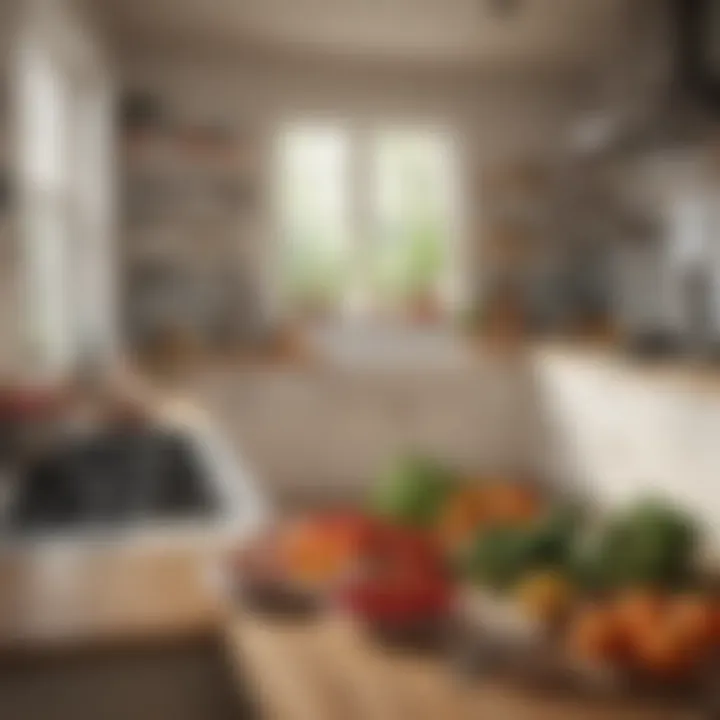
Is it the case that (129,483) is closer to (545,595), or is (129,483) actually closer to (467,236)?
(467,236)

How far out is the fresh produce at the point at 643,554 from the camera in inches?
15.1

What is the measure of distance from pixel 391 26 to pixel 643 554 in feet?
1.10

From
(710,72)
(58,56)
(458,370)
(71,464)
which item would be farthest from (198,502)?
(710,72)

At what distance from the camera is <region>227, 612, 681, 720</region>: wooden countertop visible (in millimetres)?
298

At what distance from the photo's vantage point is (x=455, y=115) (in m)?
0.56

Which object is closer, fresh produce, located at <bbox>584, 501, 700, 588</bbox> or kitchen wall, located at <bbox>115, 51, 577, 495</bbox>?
fresh produce, located at <bbox>584, 501, 700, 588</bbox>

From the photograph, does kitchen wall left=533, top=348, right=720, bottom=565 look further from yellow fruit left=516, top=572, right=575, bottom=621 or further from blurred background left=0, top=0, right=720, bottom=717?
yellow fruit left=516, top=572, right=575, bottom=621

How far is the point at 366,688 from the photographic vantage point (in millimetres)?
317

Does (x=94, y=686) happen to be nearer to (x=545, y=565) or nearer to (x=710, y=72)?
(x=545, y=565)

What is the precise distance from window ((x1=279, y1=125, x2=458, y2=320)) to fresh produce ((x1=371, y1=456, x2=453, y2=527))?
92 mm

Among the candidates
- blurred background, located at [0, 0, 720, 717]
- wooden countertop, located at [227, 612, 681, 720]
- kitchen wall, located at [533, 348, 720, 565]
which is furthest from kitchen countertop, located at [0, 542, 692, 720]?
kitchen wall, located at [533, 348, 720, 565]

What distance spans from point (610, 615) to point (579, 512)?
0.11 meters

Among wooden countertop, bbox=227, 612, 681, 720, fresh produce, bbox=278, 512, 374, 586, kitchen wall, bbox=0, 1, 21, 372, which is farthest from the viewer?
kitchen wall, bbox=0, 1, 21, 372

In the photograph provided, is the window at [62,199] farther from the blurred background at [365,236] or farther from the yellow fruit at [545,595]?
the yellow fruit at [545,595]
